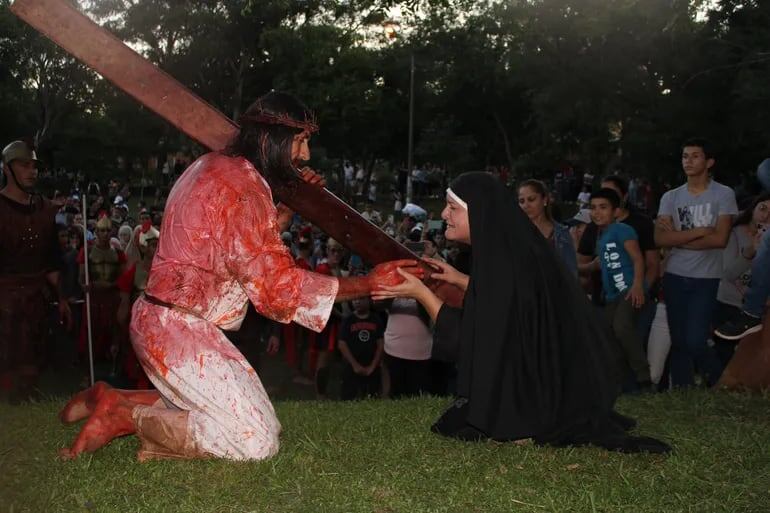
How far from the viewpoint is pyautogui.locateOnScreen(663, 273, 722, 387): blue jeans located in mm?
8102

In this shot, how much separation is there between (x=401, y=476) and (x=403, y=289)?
40.9 inches

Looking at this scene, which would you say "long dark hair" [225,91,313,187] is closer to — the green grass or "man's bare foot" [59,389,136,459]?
"man's bare foot" [59,389,136,459]

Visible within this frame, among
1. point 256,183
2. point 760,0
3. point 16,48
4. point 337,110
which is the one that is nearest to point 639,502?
point 256,183

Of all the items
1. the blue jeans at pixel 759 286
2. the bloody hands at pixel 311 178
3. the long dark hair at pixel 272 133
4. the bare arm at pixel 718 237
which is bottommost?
the blue jeans at pixel 759 286

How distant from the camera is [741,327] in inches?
299

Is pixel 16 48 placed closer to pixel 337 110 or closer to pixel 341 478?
pixel 337 110

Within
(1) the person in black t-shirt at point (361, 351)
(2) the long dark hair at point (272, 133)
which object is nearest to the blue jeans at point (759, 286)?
(1) the person in black t-shirt at point (361, 351)

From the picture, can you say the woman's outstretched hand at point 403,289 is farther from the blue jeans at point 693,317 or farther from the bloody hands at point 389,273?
the blue jeans at point 693,317

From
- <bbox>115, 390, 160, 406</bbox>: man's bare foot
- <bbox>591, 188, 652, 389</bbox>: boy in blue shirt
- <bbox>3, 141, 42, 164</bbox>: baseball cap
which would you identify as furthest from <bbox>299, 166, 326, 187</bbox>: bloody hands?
<bbox>591, 188, 652, 389</bbox>: boy in blue shirt

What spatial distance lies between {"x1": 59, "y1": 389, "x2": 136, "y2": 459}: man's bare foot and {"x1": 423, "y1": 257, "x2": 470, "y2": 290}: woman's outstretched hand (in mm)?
1951

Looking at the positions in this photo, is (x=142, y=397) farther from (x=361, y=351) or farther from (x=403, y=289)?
(x=361, y=351)

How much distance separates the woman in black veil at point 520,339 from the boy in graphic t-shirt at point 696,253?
9.03 ft

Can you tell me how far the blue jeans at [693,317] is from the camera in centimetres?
810

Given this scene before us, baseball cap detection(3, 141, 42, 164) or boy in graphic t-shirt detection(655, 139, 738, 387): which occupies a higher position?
baseball cap detection(3, 141, 42, 164)
